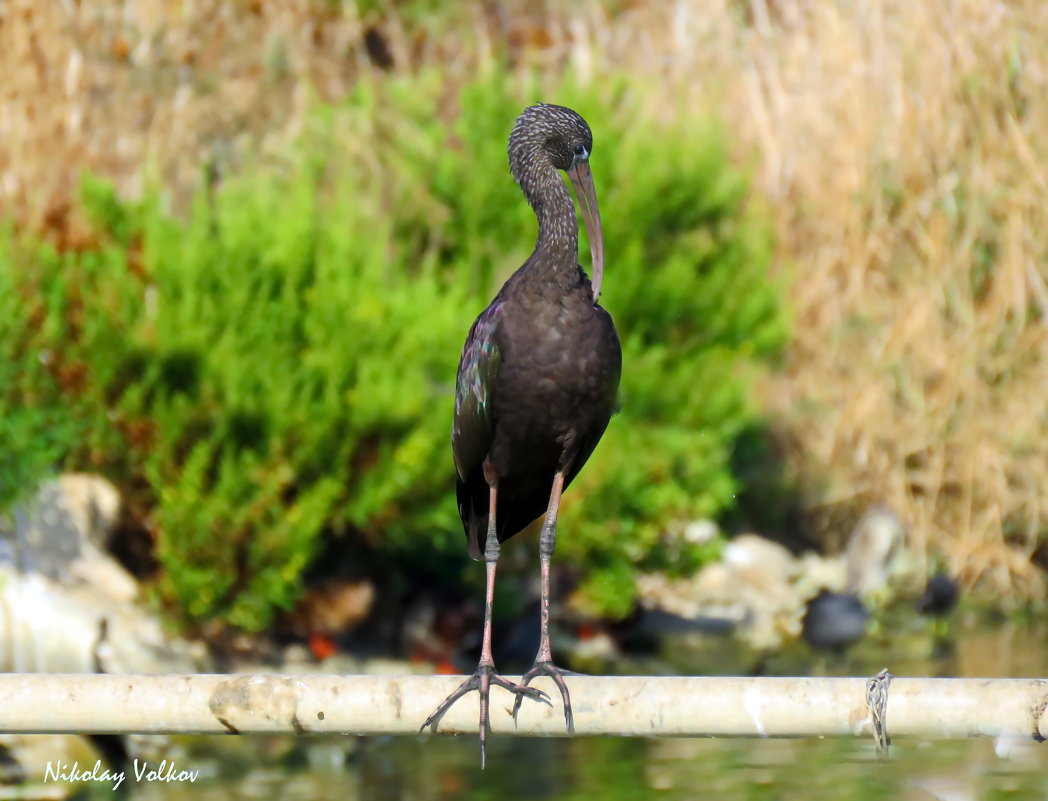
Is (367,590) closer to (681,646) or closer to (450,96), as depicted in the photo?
(681,646)

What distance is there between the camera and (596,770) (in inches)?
316

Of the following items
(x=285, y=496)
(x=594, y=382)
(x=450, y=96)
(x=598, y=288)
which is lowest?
(x=285, y=496)

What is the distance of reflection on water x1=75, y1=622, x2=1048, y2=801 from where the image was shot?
761 centimetres

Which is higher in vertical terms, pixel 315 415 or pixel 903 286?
pixel 903 286

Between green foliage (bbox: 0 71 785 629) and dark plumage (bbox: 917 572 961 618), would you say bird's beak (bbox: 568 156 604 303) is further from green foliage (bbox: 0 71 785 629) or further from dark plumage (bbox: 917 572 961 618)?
dark plumage (bbox: 917 572 961 618)

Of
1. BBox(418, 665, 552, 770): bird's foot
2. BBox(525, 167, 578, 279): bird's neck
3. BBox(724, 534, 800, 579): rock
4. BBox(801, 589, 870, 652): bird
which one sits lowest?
BBox(801, 589, 870, 652): bird

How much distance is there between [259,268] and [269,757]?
8.88ft

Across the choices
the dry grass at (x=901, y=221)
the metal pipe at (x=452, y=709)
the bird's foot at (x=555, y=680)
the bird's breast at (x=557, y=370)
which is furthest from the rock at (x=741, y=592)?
the metal pipe at (x=452, y=709)

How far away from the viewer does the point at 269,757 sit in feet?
26.9

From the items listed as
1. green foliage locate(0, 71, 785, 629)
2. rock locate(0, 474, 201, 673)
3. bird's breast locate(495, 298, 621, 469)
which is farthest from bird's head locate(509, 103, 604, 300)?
rock locate(0, 474, 201, 673)

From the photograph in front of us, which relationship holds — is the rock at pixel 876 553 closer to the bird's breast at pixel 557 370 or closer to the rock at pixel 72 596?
the rock at pixel 72 596

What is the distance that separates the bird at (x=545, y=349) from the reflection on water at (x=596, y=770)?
309 cm

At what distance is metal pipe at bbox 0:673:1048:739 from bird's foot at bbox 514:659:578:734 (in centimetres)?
2

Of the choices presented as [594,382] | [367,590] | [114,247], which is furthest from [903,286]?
[594,382]
